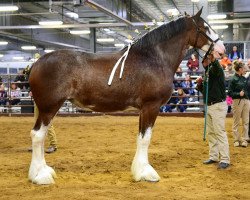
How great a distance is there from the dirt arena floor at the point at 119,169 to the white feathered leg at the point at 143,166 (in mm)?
106

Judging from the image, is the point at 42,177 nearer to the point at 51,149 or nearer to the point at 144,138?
the point at 144,138

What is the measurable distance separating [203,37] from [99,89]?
192 centimetres

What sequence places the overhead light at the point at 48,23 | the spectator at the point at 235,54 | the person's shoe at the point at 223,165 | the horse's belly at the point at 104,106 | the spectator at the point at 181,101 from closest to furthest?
1. the horse's belly at the point at 104,106
2. the person's shoe at the point at 223,165
3. the spectator at the point at 181,101
4. the spectator at the point at 235,54
5. the overhead light at the point at 48,23

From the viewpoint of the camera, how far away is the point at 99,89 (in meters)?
5.76

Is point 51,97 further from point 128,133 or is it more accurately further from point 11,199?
point 128,133

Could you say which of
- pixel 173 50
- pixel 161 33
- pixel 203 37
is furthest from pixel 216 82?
pixel 161 33

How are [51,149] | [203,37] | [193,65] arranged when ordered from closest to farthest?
[203,37], [51,149], [193,65]

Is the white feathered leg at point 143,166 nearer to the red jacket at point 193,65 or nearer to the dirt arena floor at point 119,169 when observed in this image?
the dirt arena floor at point 119,169

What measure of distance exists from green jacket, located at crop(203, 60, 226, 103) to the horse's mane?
2.97ft

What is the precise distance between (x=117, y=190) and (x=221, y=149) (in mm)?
2245

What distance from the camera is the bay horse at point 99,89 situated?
18.7 feet

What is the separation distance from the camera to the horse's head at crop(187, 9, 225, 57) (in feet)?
20.5

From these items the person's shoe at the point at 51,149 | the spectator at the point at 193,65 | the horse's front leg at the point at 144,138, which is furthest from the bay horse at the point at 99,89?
the spectator at the point at 193,65

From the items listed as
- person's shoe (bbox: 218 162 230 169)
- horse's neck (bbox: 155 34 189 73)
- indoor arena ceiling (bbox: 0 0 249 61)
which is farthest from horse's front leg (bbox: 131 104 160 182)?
indoor arena ceiling (bbox: 0 0 249 61)
